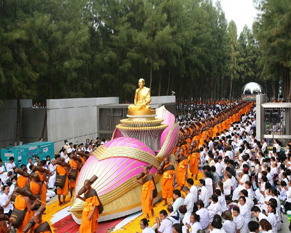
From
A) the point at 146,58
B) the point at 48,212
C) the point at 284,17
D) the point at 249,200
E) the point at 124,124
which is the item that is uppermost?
the point at 284,17

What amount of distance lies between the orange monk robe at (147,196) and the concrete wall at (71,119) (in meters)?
8.30

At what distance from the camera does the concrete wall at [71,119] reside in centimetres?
1528

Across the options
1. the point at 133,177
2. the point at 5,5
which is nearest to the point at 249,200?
the point at 133,177

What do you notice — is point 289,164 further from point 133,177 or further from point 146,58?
point 146,58

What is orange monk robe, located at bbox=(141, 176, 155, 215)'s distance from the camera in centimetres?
784

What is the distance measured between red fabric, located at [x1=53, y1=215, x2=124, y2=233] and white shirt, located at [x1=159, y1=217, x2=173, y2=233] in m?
1.98

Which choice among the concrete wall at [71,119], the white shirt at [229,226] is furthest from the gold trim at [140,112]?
the concrete wall at [71,119]

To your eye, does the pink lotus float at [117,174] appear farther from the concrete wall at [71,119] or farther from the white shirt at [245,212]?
the concrete wall at [71,119]

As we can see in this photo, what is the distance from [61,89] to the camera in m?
21.2

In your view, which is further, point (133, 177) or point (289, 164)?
point (289, 164)

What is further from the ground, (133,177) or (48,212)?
(133,177)

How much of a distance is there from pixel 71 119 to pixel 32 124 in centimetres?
212

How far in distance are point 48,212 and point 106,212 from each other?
6.00ft

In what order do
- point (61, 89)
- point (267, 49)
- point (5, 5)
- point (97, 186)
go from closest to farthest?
point (97, 186) → point (5, 5) → point (61, 89) → point (267, 49)
